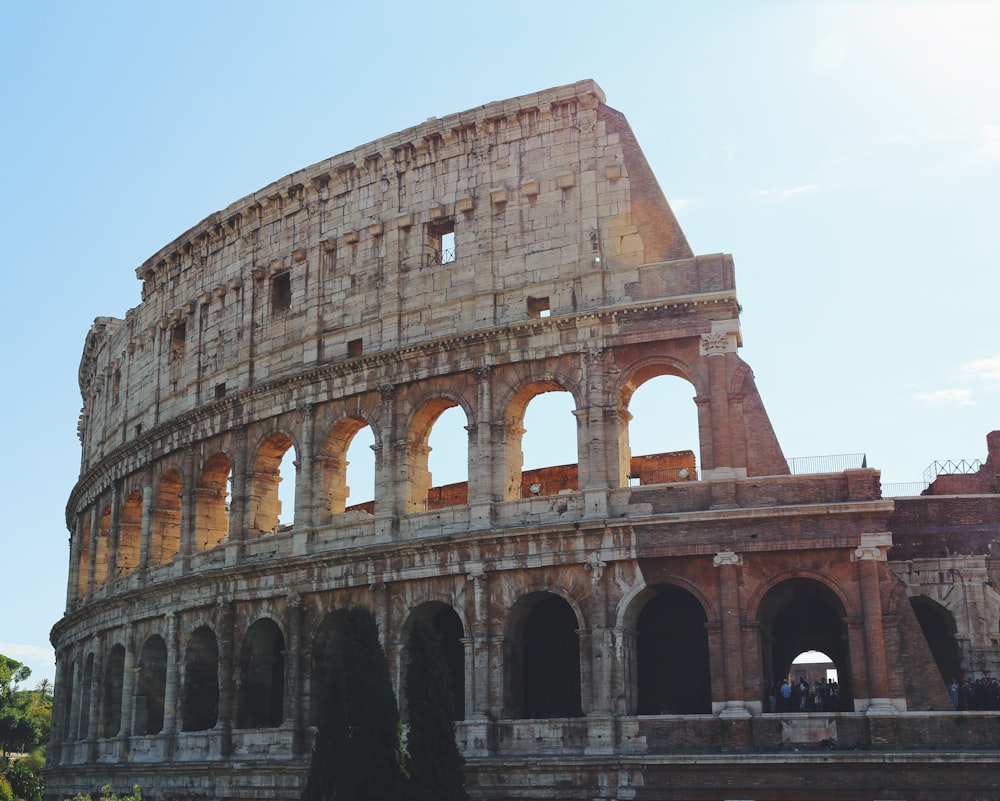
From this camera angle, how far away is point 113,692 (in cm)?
3328

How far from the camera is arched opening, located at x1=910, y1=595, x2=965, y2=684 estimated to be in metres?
24.6

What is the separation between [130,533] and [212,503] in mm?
5112

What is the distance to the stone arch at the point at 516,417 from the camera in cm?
2505

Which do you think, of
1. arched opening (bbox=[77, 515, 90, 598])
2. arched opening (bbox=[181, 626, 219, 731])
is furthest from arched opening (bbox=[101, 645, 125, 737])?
arched opening (bbox=[77, 515, 90, 598])

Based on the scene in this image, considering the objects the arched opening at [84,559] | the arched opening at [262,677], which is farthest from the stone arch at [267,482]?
the arched opening at [84,559]

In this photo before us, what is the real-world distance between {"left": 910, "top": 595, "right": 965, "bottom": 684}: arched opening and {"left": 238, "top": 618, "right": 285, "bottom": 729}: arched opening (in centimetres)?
1394

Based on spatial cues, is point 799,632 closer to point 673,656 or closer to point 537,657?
point 673,656

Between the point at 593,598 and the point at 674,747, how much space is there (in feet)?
10.1

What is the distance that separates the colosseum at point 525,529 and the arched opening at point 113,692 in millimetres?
106

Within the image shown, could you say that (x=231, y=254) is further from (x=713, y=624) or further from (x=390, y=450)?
(x=713, y=624)

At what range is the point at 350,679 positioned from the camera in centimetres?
1906

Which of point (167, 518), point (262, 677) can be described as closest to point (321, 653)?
point (262, 677)

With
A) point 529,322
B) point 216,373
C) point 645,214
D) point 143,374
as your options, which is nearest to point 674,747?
point 529,322

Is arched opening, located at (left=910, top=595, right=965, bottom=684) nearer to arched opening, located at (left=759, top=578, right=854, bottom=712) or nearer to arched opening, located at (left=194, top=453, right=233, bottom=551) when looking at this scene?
arched opening, located at (left=759, top=578, right=854, bottom=712)
